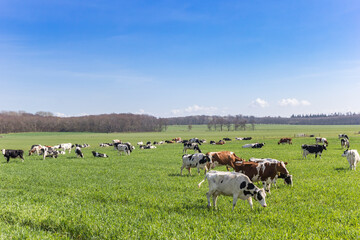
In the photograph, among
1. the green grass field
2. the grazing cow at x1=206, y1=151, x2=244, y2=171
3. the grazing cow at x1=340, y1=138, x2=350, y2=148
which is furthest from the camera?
the grazing cow at x1=340, y1=138, x2=350, y2=148

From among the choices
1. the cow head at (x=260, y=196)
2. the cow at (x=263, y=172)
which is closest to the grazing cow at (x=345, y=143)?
the cow at (x=263, y=172)

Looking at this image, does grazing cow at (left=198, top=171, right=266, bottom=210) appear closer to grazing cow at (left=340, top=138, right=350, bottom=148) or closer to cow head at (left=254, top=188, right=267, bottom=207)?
cow head at (left=254, top=188, right=267, bottom=207)

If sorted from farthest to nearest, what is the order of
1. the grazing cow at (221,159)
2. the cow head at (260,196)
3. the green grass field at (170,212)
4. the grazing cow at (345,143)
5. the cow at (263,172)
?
the grazing cow at (345,143) < the grazing cow at (221,159) < the cow at (263,172) < the cow head at (260,196) < the green grass field at (170,212)

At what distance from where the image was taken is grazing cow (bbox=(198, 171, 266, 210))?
1021 centimetres

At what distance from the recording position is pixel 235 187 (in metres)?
10.3

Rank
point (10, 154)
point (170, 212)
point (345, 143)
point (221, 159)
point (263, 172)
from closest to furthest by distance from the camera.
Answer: point (170, 212) < point (263, 172) < point (221, 159) < point (10, 154) < point (345, 143)

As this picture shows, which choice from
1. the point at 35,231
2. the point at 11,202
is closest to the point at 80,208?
the point at 35,231

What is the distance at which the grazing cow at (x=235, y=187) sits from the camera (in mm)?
10211

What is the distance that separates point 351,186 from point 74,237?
14.1 meters

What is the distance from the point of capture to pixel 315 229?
812 centimetres

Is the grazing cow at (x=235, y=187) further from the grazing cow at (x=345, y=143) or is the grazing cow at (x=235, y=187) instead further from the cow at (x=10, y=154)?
the grazing cow at (x=345, y=143)

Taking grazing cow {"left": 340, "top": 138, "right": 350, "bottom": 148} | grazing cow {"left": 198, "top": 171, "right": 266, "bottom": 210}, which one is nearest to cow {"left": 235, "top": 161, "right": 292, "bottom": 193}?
grazing cow {"left": 198, "top": 171, "right": 266, "bottom": 210}

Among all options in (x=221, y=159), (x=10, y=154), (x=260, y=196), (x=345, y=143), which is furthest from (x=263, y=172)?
(x=345, y=143)

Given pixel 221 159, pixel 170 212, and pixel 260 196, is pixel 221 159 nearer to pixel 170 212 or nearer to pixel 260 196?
pixel 260 196
